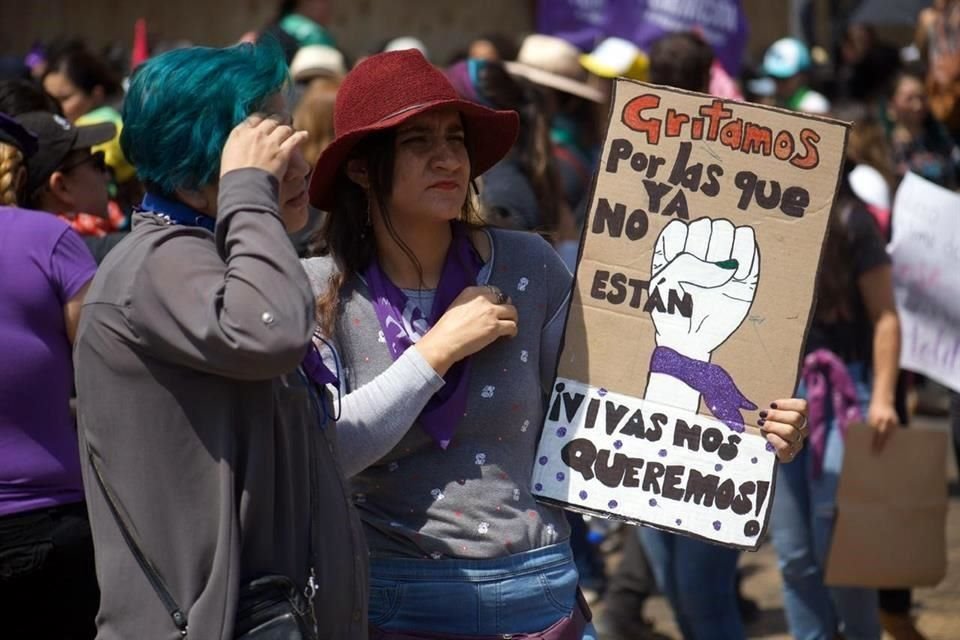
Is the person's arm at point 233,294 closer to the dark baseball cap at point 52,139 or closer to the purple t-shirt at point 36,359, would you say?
the purple t-shirt at point 36,359

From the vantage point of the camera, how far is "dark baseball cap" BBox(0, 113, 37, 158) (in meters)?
3.68

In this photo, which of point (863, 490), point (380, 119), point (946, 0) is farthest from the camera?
point (946, 0)

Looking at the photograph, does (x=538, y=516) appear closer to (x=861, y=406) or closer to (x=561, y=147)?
(x=861, y=406)

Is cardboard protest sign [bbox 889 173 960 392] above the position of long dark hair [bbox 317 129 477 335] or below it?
below

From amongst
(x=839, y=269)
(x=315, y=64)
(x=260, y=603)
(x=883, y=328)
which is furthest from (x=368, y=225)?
(x=315, y=64)

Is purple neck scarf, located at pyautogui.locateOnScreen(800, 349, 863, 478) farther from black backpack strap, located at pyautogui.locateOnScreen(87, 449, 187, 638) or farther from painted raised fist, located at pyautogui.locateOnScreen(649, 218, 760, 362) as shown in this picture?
black backpack strap, located at pyautogui.locateOnScreen(87, 449, 187, 638)

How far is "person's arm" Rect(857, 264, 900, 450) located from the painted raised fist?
2.14 metres

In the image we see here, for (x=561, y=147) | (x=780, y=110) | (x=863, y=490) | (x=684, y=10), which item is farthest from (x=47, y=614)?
(x=684, y=10)

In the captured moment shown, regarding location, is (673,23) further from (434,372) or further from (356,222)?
(434,372)

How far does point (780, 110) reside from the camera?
2.94 metres

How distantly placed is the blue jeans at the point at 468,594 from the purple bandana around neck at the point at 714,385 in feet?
1.32

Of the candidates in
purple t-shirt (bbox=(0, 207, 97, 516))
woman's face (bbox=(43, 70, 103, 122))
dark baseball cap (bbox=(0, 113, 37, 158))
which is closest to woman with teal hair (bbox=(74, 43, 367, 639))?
purple t-shirt (bbox=(0, 207, 97, 516))

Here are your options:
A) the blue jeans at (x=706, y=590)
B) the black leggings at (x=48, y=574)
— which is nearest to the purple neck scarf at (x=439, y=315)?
the black leggings at (x=48, y=574)

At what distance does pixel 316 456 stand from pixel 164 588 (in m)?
0.30
